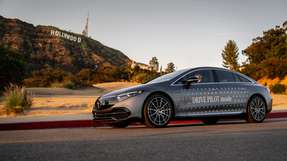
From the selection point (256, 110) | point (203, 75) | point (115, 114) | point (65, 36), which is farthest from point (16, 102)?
point (65, 36)

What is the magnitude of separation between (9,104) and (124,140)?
12.8 metres

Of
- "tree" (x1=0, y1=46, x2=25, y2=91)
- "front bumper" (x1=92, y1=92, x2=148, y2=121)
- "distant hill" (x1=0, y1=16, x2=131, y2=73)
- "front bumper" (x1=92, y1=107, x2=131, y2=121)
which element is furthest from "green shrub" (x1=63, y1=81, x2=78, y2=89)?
"front bumper" (x1=92, y1=92, x2=148, y2=121)

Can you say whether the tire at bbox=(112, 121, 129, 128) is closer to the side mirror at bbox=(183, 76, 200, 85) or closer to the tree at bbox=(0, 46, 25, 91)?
the side mirror at bbox=(183, 76, 200, 85)

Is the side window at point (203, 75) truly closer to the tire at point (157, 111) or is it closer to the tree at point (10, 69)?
the tire at point (157, 111)

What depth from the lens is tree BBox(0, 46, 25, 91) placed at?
40.2 m

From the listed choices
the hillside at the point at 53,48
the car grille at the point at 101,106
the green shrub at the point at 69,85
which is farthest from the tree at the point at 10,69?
the hillside at the point at 53,48

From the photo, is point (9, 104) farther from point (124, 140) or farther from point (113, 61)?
point (113, 61)

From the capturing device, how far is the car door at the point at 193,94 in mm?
10633

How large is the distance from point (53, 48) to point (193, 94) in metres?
90.5

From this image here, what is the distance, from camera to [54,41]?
103 m

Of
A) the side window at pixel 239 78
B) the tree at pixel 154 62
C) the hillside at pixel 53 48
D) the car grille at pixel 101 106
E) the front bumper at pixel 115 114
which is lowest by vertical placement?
the front bumper at pixel 115 114

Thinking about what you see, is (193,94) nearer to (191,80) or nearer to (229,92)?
(191,80)

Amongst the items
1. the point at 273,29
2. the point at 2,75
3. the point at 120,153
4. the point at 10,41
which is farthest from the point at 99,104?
the point at 10,41

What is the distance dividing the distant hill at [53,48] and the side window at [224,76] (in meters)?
64.9
